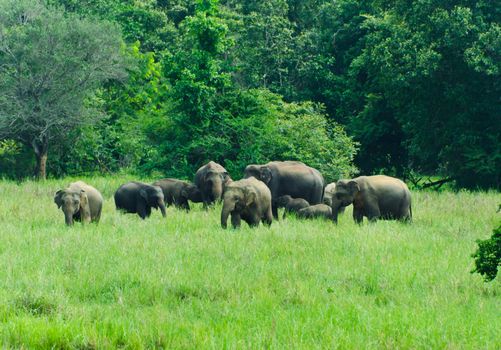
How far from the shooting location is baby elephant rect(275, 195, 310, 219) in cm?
2023

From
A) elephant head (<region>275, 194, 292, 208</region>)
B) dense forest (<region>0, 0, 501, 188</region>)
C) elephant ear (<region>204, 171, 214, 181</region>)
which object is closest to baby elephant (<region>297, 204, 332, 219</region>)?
elephant head (<region>275, 194, 292, 208</region>)

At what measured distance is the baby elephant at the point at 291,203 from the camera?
20234mm

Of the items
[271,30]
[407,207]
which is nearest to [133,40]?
[271,30]

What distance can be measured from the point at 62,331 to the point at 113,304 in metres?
1.53

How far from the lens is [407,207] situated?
61.1ft

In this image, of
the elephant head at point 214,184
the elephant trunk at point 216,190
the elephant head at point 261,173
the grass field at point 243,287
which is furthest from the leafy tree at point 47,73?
the grass field at point 243,287

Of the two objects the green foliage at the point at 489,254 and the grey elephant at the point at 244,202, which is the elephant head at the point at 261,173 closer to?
the grey elephant at the point at 244,202

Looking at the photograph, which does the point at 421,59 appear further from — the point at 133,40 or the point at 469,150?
the point at 133,40

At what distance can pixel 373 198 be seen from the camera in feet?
59.3

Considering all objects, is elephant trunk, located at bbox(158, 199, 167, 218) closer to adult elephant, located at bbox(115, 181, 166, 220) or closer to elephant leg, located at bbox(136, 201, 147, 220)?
adult elephant, located at bbox(115, 181, 166, 220)

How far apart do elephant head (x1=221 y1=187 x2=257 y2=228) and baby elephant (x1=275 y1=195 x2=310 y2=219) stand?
3.73 meters

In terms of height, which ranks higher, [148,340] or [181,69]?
[181,69]

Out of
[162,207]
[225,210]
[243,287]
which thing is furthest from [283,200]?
[243,287]

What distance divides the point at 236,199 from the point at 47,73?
70.5 feet
